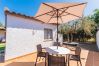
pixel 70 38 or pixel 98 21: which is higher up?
pixel 98 21

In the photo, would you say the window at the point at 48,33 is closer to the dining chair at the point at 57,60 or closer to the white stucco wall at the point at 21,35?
the white stucco wall at the point at 21,35

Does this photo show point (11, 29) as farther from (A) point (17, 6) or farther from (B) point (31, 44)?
(A) point (17, 6)

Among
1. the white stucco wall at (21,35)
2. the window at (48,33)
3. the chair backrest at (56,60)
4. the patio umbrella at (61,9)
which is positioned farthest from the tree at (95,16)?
the chair backrest at (56,60)

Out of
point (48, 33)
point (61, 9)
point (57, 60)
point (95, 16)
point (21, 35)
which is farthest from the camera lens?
point (95, 16)

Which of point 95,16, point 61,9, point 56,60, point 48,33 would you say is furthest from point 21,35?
point 95,16

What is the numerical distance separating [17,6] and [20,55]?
67.9 ft

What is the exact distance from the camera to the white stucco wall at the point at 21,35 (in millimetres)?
9281

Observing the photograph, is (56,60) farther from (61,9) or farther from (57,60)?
(61,9)

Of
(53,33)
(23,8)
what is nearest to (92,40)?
(53,33)

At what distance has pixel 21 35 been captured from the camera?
10.7 m

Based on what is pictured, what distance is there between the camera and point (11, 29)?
31.0 feet

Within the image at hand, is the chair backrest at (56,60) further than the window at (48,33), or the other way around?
the window at (48,33)

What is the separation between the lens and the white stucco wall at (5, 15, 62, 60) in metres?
9.28

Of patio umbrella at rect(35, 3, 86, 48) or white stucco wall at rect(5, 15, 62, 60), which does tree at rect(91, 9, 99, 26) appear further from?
patio umbrella at rect(35, 3, 86, 48)
